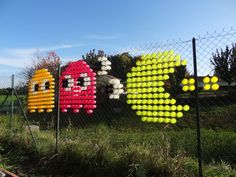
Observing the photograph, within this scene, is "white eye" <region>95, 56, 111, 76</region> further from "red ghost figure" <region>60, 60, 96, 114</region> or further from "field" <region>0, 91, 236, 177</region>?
"field" <region>0, 91, 236, 177</region>

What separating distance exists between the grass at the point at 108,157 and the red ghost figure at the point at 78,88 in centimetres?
95

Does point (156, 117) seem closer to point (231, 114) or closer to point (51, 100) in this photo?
point (51, 100)

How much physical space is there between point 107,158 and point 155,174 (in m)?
1.06

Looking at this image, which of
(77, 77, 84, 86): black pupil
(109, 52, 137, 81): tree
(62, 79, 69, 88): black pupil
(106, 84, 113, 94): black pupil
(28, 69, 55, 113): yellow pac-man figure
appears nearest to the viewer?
(106, 84, 113, 94): black pupil

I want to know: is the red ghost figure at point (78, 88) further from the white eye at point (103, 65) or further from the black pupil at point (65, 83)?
the white eye at point (103, 65)

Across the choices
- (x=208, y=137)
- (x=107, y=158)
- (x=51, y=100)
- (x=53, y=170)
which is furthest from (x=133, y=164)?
(x=208, y=137)

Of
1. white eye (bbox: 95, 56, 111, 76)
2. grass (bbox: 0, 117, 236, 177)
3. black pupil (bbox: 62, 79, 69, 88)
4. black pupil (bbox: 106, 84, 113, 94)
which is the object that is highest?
white eye (bbox: 95, 56, 111, 76)

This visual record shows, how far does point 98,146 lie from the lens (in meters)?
5.42

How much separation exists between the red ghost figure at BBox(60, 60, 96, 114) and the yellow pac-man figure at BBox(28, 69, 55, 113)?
1.89 feet

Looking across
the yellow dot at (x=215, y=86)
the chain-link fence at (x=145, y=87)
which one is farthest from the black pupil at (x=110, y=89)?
the yellow dot at (x=215, y=86)

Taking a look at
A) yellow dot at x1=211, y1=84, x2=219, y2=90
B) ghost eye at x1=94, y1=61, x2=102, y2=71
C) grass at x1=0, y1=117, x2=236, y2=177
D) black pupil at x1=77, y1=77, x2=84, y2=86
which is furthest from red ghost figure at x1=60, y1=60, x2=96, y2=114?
yellow dot at x1=211, y1=84, x2=219, y2=90

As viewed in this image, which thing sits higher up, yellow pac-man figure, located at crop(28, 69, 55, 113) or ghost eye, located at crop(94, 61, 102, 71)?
ghost eye, located at crop(94, 61, 102, 71)

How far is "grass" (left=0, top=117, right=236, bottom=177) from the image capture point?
449 centimetres

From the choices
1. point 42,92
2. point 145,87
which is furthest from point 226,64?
point 42,92
